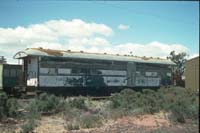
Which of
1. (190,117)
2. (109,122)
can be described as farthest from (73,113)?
(190,117)

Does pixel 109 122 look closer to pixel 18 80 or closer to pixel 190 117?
pixel 190 117

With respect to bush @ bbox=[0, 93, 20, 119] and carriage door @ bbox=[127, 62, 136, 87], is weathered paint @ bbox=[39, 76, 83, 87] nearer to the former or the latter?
carriage door @ bbox=[127, 62, 136, 87]

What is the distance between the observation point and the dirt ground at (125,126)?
492 inches

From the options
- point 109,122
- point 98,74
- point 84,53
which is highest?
point 84,53

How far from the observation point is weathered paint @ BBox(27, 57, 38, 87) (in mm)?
26837

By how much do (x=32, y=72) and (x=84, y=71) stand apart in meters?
4.66

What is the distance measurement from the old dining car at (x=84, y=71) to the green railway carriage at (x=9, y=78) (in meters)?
1.00

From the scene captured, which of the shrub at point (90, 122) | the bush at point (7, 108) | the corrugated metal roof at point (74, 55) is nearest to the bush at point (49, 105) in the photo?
the bush at point (7, 108)

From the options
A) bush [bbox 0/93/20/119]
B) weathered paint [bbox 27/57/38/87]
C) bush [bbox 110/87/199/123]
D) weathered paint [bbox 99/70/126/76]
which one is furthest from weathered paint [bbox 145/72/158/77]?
bush [bbox 0/93/20/119]

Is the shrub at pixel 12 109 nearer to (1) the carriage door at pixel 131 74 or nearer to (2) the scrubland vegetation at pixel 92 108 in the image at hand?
(2) the scrubland vegetation at pixel 92 108

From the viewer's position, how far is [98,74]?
3072 cm

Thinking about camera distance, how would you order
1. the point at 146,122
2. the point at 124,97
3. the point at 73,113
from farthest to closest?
the point at 124,97
the point at 73,113
the point at 146,122

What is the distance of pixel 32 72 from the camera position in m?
27.4

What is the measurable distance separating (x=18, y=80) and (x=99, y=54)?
8.41 m
